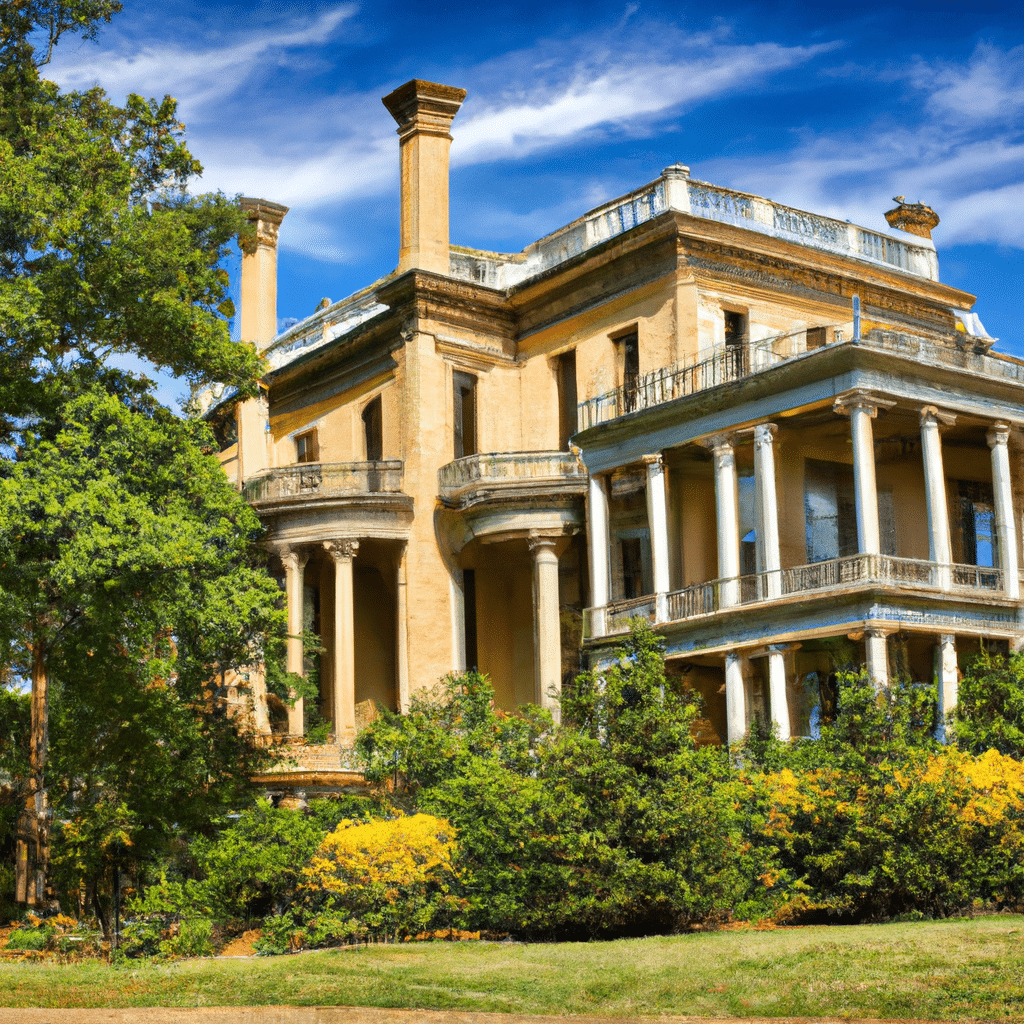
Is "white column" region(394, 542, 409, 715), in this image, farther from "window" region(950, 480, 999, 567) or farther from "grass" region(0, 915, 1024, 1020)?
"grass" region(0, 915, 1024, 1020)

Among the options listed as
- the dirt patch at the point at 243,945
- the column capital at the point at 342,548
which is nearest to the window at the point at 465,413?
the column capital at the point at 342,548

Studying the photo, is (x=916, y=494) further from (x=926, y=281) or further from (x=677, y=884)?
(x=677, y=884)

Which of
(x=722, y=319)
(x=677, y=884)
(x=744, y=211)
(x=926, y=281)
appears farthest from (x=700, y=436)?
(x=677, y=884)

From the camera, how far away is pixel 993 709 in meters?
21.9

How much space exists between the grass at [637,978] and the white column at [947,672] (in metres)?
8.98

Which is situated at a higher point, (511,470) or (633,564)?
(511,470)

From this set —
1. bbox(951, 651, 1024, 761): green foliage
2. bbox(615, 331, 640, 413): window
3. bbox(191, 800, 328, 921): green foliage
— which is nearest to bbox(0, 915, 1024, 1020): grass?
bbox(191, 800, 328, 921): green foliage

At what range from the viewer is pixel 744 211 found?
32000 millimetres

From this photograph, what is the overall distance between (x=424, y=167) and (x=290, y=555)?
912 cm

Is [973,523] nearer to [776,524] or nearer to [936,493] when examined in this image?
[936,493]

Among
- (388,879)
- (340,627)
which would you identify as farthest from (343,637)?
(388,879)

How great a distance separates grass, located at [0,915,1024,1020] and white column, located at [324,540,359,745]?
15.7 metres

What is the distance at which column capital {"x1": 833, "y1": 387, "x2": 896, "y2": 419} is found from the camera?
2545 centimetres

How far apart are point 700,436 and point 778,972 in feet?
51.5
